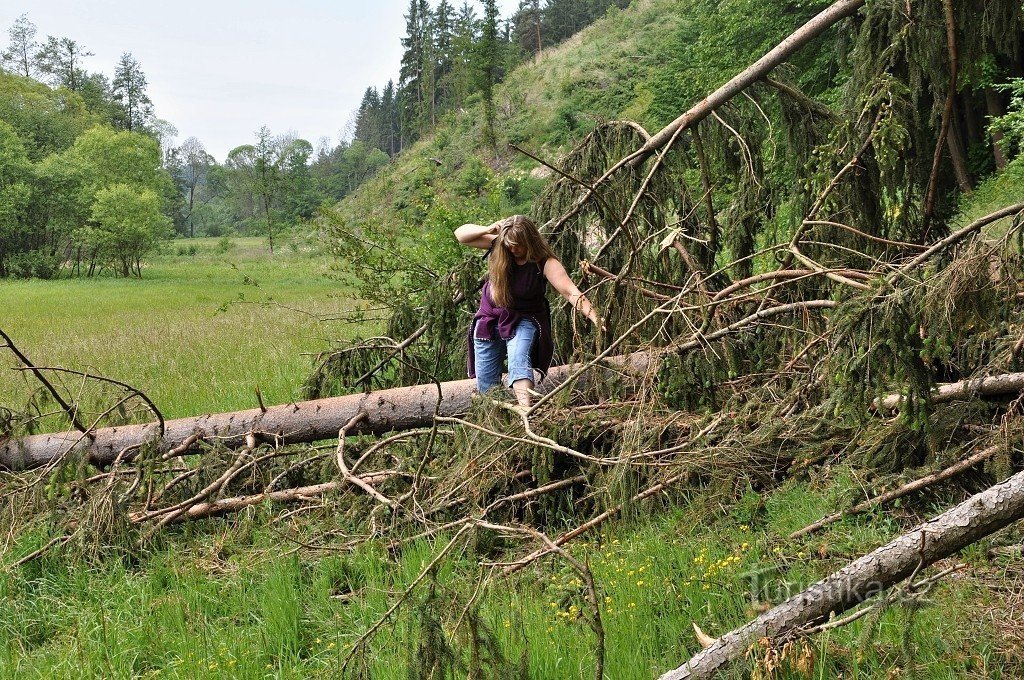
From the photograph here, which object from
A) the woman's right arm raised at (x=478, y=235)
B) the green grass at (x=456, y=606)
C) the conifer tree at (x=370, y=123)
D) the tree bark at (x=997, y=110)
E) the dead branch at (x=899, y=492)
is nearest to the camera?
the green grass at (x=456, y=606)

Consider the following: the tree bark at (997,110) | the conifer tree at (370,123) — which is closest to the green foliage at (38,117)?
the conifer tree at (370,123)

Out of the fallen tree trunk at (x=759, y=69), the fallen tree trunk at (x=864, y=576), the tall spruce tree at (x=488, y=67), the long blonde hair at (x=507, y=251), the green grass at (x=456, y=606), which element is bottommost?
the green grass at (x=456, y=606)

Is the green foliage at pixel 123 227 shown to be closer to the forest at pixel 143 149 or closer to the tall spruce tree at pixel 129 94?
the forest at pixel 143 149

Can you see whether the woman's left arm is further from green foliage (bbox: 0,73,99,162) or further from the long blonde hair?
green foliage (bbox: 0,73,99,162)

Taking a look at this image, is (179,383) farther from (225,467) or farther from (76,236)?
(76,236)

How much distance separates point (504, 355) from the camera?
17.2ft

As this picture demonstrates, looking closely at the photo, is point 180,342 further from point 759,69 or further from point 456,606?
point 456,606

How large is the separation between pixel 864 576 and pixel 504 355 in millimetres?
3338

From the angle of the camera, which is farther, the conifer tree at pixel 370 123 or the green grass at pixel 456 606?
the conifer tree at pixel 370 123

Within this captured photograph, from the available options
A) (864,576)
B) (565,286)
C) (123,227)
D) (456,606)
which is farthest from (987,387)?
(123,227)

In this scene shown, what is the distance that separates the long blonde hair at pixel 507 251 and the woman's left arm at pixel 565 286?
0.12 m

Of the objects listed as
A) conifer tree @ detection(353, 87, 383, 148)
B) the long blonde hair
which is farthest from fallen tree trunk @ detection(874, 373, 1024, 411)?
conifer tree @ detection(353, 87, 383, 148)

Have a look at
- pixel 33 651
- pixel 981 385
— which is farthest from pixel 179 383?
pixel 981 385

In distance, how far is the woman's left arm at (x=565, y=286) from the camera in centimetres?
483
